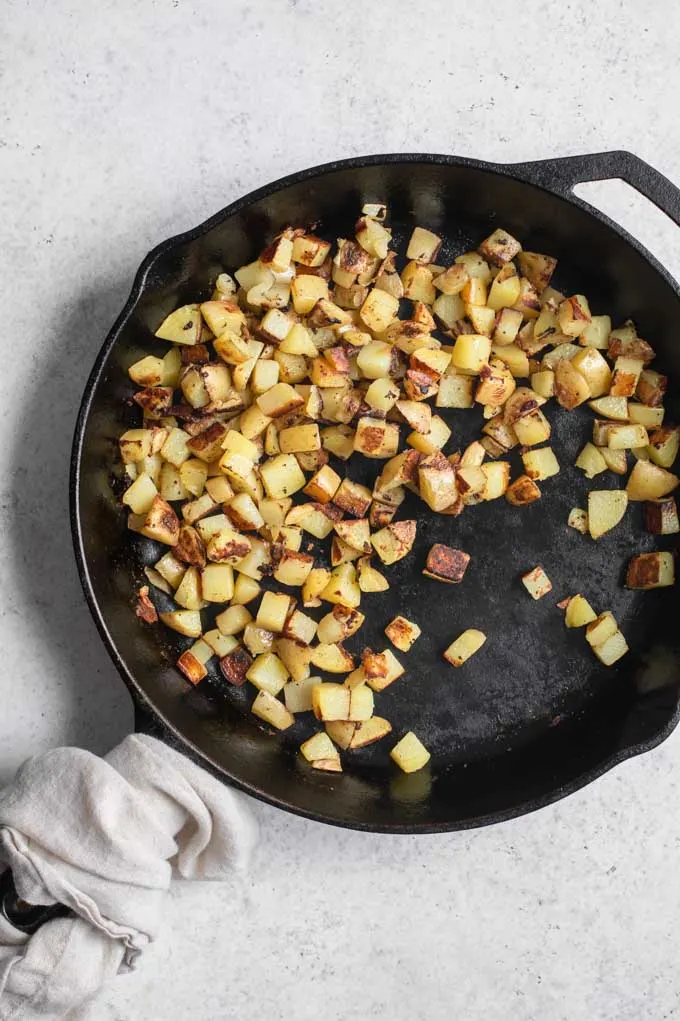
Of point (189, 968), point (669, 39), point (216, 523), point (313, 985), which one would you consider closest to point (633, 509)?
point (216, 523)

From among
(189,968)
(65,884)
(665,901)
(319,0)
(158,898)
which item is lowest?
(665,901)

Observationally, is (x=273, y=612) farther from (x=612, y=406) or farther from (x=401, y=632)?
(x=612, y=406)

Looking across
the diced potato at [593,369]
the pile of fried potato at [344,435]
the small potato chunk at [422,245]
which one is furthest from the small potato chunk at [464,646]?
the small potato chunk at [422,245]

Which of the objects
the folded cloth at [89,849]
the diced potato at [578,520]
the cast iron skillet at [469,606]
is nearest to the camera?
the folded cloth at [89,849]

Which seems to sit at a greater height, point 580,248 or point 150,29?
point 150,29

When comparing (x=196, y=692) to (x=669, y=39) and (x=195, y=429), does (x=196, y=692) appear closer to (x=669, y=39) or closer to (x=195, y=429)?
(x=195, y=429)

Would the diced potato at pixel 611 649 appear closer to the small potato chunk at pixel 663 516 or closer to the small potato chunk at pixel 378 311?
the small potato chunk at pixel 663 516

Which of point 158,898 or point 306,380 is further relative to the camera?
point 306,380

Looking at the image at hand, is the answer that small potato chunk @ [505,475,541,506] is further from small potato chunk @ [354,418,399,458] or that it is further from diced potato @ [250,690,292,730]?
diced potato @ [250,690,292,730]
